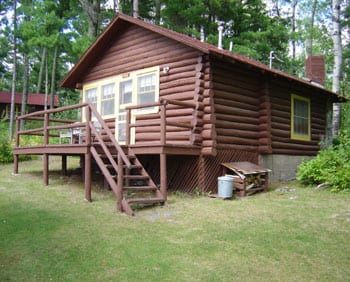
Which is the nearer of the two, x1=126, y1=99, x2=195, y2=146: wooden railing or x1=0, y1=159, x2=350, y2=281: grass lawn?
x1=0, y1=159, x2=350, y2=281: grass lawn

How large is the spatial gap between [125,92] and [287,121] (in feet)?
18.2

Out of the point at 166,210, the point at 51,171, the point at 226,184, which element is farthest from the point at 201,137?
the point at 51,171

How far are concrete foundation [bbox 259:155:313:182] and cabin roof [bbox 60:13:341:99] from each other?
254 cm

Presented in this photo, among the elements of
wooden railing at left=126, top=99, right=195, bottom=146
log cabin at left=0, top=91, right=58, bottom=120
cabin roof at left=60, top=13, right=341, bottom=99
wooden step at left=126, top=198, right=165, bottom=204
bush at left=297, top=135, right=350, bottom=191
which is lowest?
wooden step at left=126, top=198, right=165, bottom=204

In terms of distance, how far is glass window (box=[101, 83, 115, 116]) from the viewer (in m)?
12.8

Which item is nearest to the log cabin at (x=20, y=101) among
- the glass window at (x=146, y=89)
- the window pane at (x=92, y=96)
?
the window pane at (x=92, y=96)

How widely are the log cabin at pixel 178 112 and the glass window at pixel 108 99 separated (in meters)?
0.03

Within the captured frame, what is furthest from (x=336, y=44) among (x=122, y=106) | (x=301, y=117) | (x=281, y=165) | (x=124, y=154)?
(x=124, y=154)

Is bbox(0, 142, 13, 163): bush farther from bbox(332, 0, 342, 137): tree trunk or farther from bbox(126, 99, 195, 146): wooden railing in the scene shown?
bbox(332, 0, 342, 137): tree trunk

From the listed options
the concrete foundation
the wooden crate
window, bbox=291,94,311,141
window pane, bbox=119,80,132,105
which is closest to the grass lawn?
the wooden crate

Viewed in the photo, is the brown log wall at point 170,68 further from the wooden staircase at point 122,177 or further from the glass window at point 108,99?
the wooden staircase at point 122,177

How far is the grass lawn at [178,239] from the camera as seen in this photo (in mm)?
5102

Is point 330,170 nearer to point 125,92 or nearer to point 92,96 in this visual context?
point 125,92

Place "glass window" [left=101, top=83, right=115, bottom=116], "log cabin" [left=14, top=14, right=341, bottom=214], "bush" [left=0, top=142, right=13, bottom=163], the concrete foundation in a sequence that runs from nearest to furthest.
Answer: "log cabin" [left=14, top=14, right=341, bottom=214] < the concrete foundation < "glass window" [left=101, top=83, right=115, bottom=116] < "bush" [left=0, top=142, right=13, bottom=163]
